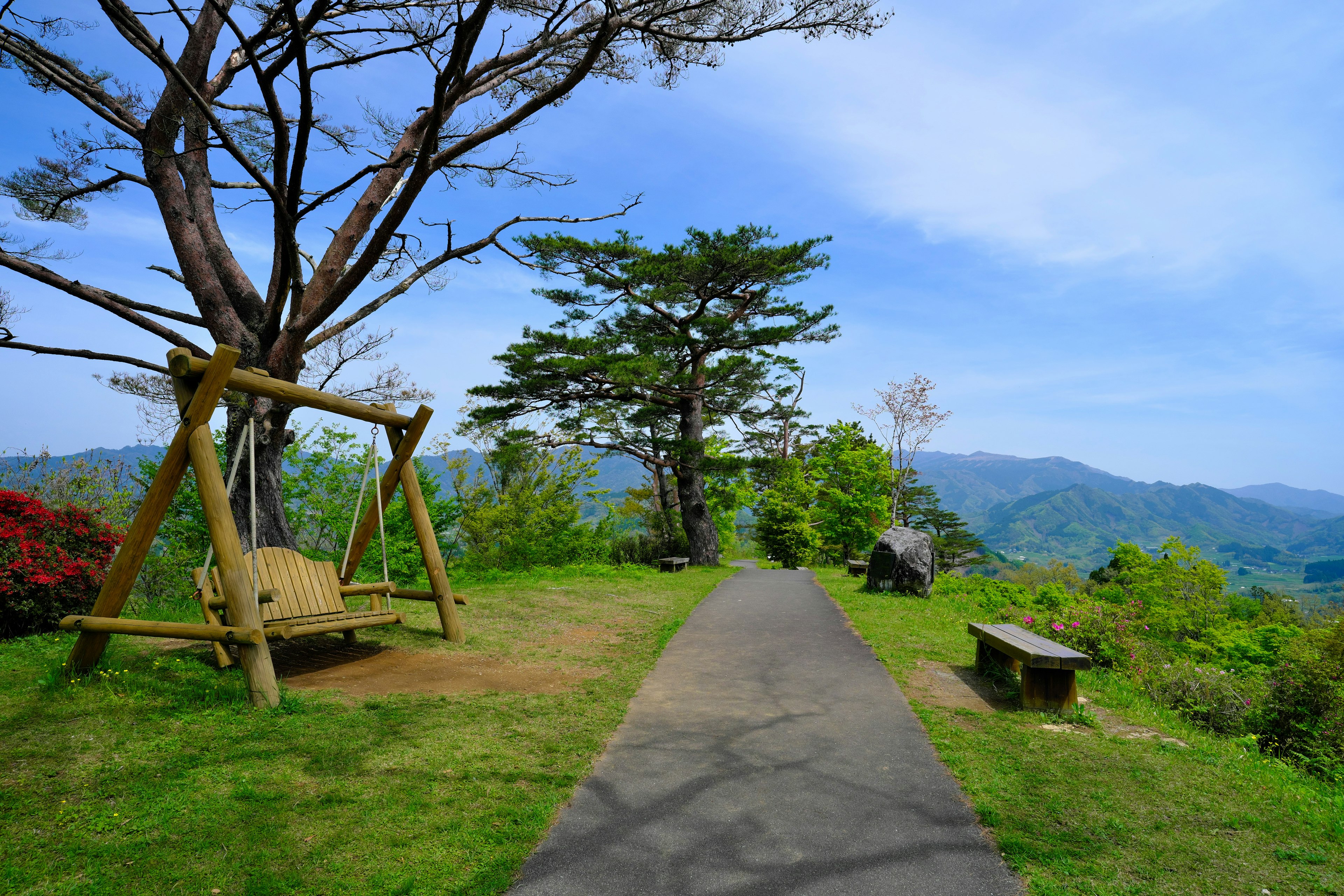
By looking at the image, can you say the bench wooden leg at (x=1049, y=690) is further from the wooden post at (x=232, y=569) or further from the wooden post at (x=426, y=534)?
the wooden post at (x=232, y=569)

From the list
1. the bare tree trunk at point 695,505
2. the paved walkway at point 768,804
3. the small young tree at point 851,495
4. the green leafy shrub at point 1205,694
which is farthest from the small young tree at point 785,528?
the paved walkway at point 768,804

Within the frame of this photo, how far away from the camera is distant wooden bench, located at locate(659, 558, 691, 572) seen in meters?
17.7

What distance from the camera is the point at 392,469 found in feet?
23.7

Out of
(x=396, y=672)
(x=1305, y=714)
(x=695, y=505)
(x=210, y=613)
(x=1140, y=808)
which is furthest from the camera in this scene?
(x=695, y=505)

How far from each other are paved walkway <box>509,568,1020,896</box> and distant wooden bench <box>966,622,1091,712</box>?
3.22ft

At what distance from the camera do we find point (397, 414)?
23.2 ft

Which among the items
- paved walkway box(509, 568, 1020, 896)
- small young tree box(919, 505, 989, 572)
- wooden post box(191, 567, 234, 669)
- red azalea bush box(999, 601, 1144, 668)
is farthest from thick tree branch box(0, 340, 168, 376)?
small young tree box(919, 505, 989, 572)

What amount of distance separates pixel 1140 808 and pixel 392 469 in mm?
6873

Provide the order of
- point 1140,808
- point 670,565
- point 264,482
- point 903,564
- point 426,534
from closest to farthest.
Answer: point 1140,808 < point 426,534 < point 264,482 < point 903,564 < point 670,565

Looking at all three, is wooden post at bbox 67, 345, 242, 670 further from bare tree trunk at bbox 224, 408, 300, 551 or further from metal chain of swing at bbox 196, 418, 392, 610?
bare tree trunk at bbox 224, 408, 300, 551

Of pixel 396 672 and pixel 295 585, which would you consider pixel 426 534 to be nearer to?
pixel 295 585

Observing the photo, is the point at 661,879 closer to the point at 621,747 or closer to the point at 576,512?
the point at 621,747

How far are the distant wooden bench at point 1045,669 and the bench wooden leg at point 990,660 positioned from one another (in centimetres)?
47

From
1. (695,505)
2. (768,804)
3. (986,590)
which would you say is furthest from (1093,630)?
(695,505)
